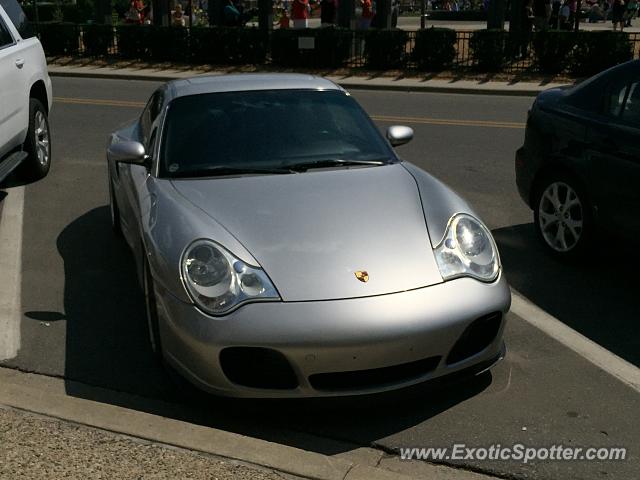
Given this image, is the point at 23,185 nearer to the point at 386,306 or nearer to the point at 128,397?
the point at 128,397

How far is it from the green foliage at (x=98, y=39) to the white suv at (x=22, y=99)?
14.2m

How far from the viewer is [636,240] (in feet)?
19.3

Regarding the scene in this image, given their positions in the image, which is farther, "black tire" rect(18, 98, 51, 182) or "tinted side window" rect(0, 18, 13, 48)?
"black tire" rect(18, 98, 51, 182)

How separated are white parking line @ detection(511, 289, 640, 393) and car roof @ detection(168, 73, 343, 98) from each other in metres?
1.92

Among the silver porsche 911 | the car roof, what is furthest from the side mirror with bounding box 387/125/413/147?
the car roof

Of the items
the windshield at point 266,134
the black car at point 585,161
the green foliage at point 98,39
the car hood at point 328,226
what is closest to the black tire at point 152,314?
the car hood at point 328,226

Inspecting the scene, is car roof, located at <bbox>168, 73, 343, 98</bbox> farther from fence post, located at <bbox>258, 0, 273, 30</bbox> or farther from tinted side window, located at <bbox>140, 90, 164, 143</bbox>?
fence post, located at <bbox>258, 0, 273, 30</bbox>

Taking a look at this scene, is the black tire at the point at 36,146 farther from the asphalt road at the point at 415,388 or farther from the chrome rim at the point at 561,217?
the chrome rim at the point at 561,217

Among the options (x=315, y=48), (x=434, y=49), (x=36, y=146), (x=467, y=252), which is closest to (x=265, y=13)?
(x=315, y=48)

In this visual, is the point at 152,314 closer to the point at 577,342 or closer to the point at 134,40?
the point at 577,342

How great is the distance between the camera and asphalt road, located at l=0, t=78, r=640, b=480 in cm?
418

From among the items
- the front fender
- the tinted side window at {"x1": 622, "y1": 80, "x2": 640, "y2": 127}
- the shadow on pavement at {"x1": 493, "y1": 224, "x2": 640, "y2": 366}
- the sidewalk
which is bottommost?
the shadow on pavement at {"x1": 493, "y1": 224, "x2": 640, "y2": 366}

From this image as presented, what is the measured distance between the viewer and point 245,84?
20.0ft

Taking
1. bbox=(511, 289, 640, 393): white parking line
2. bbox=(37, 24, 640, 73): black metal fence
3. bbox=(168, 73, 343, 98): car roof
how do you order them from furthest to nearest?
1. bbox=(37, 24, 640, 73): black metal fence
2. bbox=(168, 73, 343, 98): car roof
3. bbox=(511, 289, 640, 393): white parking line
